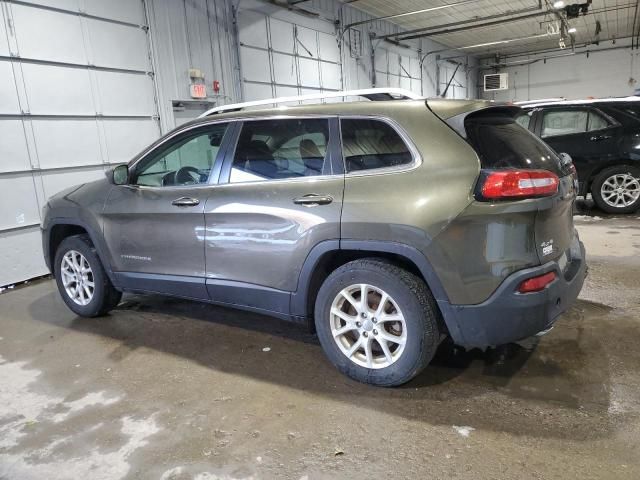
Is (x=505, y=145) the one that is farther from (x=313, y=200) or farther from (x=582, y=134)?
(x=582, y=134)

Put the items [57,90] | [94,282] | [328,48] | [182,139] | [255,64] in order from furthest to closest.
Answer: [328,48] → [255,64] → [57,90] → [94,282] → [182,139]

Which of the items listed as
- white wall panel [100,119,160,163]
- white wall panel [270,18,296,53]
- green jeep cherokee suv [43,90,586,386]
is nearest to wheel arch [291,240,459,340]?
green jeep cherokee suv [43,90,586,386]

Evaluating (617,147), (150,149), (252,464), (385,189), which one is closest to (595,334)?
(385,189)

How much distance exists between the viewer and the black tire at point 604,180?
712 cm

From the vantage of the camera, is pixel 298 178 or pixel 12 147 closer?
pixel 298 178

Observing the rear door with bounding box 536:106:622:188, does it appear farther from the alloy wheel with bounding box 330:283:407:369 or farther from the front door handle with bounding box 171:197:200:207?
the front door handle with bounding box 171:197:200:207

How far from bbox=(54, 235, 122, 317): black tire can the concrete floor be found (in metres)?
0.29

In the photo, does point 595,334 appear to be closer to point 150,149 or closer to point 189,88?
point 150,149

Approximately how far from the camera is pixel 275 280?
117 inches

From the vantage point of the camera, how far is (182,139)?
3.54 meters

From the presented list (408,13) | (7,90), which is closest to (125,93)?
(7,90)

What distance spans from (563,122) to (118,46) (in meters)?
6.79

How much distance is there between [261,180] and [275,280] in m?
0.63

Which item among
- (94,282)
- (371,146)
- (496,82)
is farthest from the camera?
(496,82)
